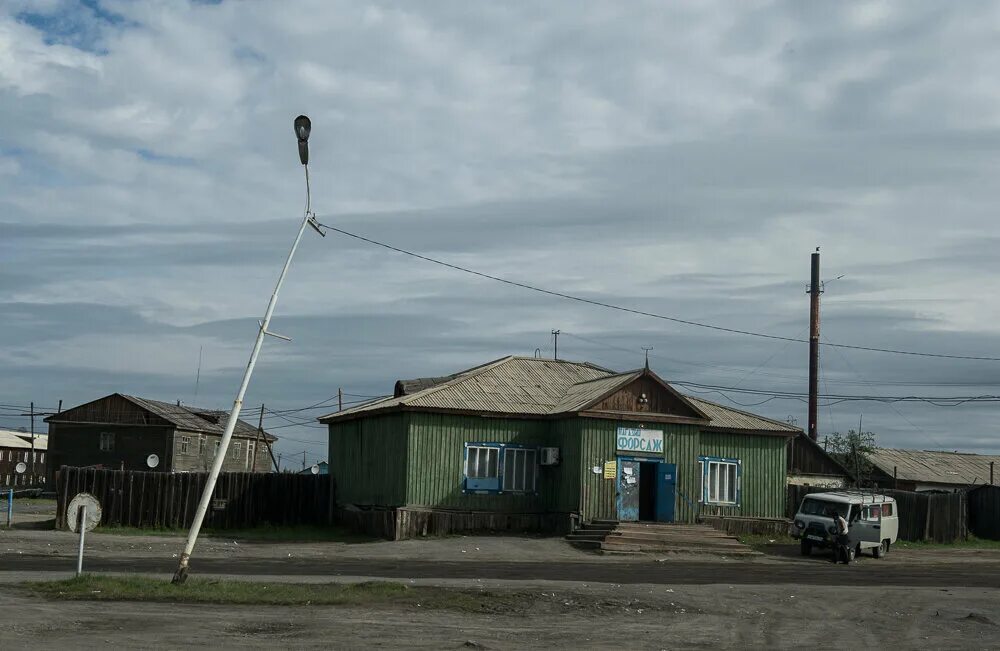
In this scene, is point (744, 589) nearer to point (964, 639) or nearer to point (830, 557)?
point (964, 639)

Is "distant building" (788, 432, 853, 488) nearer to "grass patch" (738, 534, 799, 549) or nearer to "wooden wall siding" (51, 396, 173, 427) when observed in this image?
"grass patch" (738, 534, 799, 549)

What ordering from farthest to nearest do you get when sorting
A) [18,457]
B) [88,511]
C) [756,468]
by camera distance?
[18,457] → [756,468] → [88,511]

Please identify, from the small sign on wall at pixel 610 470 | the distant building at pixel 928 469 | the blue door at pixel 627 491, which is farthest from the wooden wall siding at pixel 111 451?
the distant building at pixel 928 469

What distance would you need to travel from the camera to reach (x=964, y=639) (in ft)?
56.5

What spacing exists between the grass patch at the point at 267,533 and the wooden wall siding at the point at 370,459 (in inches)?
60.2

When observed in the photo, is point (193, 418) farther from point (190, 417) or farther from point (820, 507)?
point (820, 507)

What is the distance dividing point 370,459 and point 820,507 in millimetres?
15129

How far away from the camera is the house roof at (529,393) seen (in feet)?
Answer: 121

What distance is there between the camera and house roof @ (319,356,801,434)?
121 feet

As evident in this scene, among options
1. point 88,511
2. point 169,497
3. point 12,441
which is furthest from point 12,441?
point 88,511

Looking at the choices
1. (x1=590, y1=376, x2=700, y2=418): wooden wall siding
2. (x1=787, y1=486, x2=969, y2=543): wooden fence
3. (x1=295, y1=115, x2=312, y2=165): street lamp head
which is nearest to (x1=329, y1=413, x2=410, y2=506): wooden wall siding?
(x1=590, y1=376, x2=700, y2=418): wooden wall siding

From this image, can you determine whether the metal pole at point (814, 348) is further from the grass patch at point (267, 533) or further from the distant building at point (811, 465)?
the grass patch at point (267, 533)

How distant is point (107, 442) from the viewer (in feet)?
226

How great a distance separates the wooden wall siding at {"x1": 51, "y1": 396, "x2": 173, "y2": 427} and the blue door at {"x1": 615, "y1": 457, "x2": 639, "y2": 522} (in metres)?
39.9
